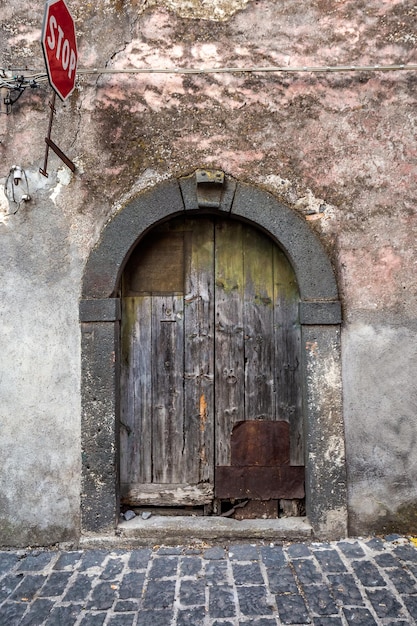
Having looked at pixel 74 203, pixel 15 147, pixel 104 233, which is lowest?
pixel 104 233

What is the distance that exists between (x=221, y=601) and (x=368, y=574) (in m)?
0.89

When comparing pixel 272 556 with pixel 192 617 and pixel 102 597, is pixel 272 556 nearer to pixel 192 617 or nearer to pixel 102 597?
pixel 192 617

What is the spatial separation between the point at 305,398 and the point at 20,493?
2097mm

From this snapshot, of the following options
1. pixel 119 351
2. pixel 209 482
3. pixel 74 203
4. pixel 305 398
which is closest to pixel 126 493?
pixel 209 482

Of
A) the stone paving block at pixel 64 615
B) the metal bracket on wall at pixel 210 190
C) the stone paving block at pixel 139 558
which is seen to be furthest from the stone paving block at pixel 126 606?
the metal bracket on wall at pixel 210 190

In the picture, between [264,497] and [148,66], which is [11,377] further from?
[148,66]

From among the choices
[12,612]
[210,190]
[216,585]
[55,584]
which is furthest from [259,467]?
[210,190]

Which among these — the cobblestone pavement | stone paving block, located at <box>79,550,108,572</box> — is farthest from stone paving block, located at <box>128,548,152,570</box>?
stone paving block, located at <box>79,550,108,572</box>

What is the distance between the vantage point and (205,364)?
3570mm

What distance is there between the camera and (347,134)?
3363 mm

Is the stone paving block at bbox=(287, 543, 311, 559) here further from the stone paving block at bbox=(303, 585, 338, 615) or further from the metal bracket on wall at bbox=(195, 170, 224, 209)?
the metal bracket on wall at bbox=(195, 170, 224, 209)

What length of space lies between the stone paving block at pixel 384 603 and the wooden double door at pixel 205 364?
3.40 ft

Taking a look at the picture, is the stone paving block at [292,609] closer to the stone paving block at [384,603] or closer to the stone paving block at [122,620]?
the stone paving block at [384,603]

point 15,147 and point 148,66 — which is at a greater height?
point 148,66
